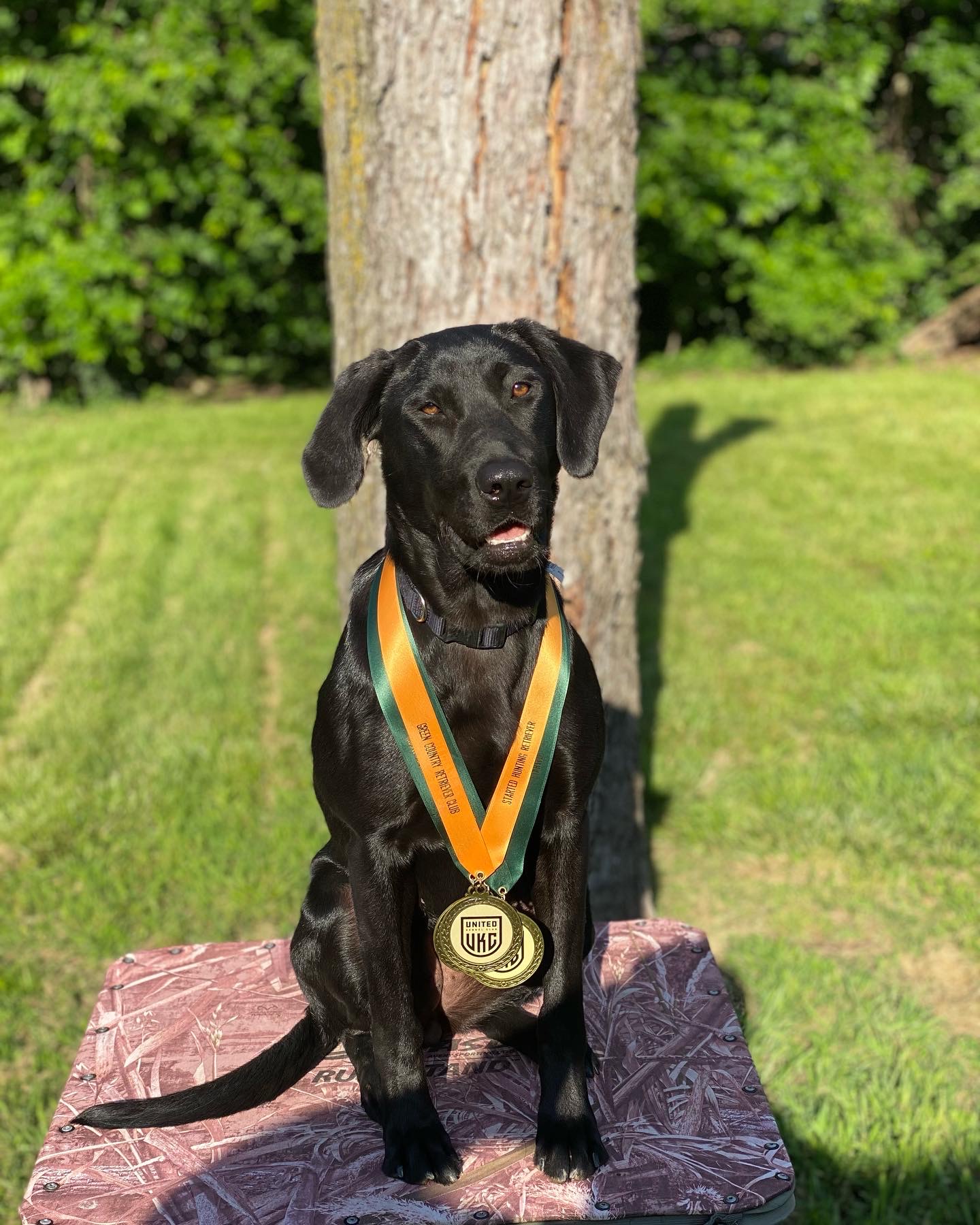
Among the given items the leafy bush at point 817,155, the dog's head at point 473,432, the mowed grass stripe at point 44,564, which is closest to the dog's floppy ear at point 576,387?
the dog's head at point 473,432

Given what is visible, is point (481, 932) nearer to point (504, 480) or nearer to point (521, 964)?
point (521, 964)

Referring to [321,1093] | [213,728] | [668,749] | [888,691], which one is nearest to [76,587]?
[213,728]

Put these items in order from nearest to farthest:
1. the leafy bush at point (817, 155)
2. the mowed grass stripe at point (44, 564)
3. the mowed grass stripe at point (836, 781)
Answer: the mowed grass stripe at point (836, 781), the mowed grass stripe at point (44, 564), the leafy bush at point (817, 155)

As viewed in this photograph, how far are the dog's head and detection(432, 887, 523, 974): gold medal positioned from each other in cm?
66

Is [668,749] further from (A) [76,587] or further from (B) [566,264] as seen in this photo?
(A) [76,587]

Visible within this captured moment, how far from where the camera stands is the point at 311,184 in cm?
1280

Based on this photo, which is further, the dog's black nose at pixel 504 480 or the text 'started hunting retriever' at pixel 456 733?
the text 'started hunting retriever' at pixel 456 733

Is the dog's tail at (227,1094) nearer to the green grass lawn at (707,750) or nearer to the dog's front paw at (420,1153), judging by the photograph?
the dog's front paw at (420,1153)

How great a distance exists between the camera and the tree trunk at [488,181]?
11.5 feet

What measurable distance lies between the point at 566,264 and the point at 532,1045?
6.97 feet

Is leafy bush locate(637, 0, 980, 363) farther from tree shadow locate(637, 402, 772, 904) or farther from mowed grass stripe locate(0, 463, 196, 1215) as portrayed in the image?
mowed grass stripe locate(0, 463, 196, 1215)

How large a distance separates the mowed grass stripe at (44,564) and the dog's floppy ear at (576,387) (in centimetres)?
451

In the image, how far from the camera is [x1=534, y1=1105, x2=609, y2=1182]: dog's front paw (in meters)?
2.37

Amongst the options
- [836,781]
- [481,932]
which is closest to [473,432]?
[481,932]
